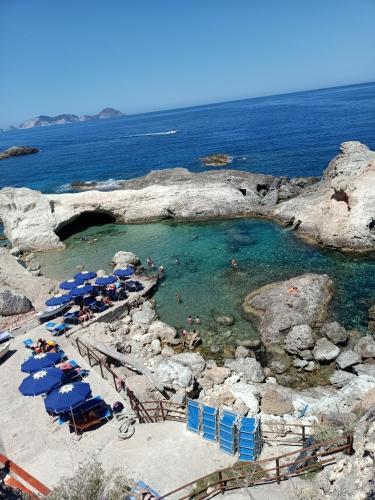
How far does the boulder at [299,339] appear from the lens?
2111 centimetres

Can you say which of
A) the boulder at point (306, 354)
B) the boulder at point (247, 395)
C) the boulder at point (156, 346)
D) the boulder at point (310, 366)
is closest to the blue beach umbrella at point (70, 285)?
the boulder at point (156, 346)

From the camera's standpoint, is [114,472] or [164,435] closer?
[114,472]

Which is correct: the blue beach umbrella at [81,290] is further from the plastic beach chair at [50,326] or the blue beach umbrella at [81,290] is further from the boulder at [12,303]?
the boulder at [12,303]

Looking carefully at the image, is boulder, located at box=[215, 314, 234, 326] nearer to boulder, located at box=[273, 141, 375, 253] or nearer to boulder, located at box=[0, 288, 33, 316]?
boulder, located at box=[0, 288, 33, 316]

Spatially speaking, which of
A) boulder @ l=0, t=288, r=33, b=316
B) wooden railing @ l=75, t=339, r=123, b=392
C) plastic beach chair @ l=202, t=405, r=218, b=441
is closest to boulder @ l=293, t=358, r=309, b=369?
plastic beach chair @ l=202, t=405, r=218, b=441

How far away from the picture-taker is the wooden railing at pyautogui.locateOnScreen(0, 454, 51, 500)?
11.6m

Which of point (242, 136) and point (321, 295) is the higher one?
point (242, 136)

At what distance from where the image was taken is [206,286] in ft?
94.7

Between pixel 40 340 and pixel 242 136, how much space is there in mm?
87372

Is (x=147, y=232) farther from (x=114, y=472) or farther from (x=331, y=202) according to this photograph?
(x=114, y=472)

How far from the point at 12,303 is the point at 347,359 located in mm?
20636

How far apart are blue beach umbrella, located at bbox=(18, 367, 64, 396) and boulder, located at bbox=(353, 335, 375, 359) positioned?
1474 centimetres

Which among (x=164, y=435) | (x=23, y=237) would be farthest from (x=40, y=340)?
(x=23, y=237)

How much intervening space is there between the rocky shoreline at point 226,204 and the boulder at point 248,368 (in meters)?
16.1
